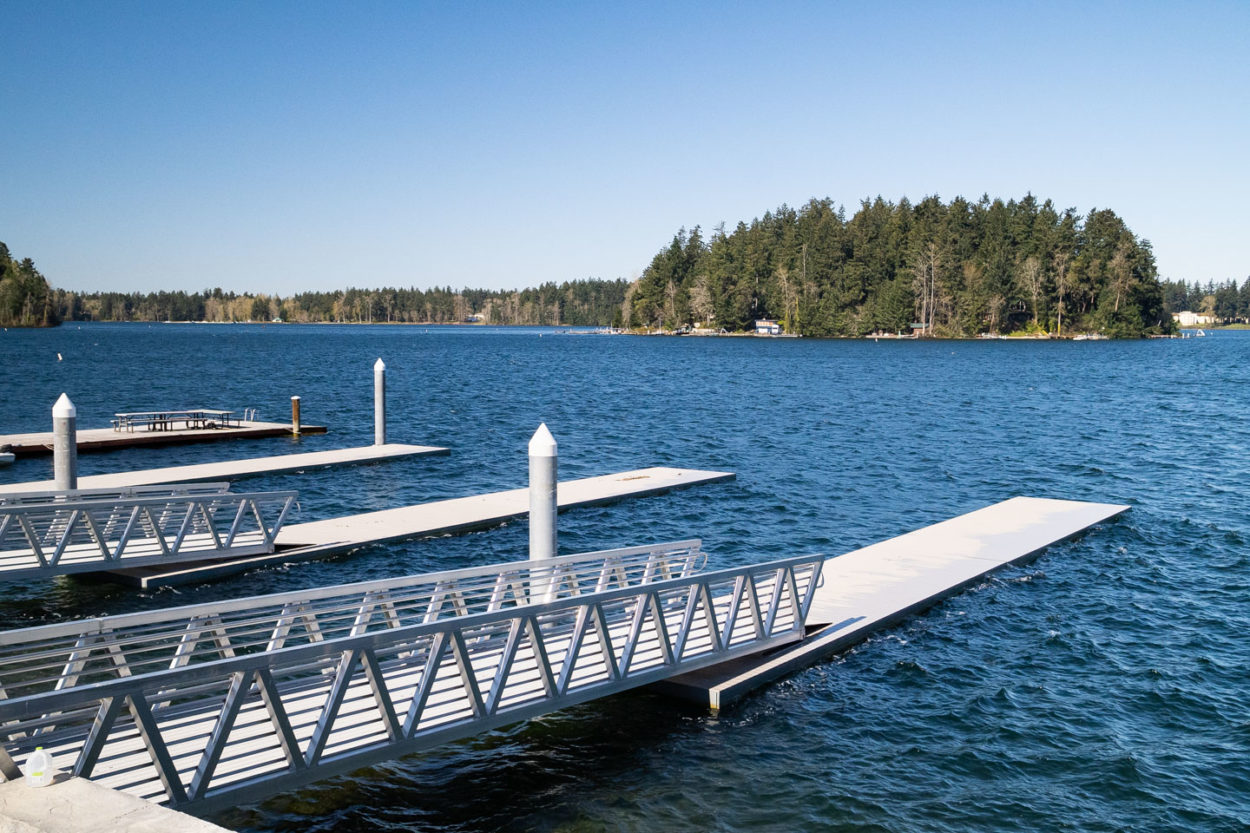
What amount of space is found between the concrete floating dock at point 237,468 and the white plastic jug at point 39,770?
15.0m

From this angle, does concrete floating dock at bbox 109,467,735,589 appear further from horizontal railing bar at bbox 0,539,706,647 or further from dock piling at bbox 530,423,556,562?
dock piling at bbox 530,423,556,562

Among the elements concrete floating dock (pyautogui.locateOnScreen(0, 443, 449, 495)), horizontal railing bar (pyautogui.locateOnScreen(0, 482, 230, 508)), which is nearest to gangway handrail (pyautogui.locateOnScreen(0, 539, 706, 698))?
horizontal railing bar (pyautogui.locateOnScreen(0, 482, 230, 508))

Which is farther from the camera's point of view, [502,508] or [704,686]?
[502,508]

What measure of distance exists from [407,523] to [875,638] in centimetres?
988

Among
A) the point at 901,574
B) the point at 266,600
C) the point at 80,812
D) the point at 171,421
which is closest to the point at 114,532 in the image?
the point at 266,600

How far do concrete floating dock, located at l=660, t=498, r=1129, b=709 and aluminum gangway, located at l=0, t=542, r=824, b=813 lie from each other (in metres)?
0.45

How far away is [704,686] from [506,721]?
3.14 m

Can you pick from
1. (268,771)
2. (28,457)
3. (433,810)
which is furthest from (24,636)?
(28,457)

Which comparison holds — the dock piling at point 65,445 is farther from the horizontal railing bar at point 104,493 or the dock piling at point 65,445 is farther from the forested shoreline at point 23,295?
the forested shoreline at point 23,295

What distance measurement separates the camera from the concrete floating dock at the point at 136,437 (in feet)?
94.4

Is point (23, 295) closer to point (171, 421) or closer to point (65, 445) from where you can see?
point (171, 421)

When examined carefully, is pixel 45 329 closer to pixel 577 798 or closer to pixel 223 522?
pixel 223 522

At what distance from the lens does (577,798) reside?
911 centimetres

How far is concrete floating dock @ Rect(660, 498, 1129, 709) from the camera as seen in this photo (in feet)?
38.5
